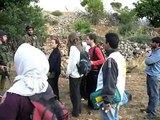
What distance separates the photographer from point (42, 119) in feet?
10.4

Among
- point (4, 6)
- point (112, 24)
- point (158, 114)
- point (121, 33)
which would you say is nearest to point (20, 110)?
point (158, 114)

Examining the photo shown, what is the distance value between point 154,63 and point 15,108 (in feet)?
14.1

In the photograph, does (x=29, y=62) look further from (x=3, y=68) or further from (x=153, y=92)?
(x=3, y=68)

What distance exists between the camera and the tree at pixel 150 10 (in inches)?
929

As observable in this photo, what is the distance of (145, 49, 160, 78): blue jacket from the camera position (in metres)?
6.98

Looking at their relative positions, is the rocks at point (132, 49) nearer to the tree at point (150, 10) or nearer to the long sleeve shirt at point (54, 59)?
the tree at point (150, 10)

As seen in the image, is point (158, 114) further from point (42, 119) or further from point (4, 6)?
point (4, 6)

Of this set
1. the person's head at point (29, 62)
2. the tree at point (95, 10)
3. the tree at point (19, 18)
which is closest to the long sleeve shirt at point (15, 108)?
the person's head at point (29, 62)

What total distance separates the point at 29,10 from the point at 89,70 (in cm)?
568

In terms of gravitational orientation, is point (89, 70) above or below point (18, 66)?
below

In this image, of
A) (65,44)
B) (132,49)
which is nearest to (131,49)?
(132,49)

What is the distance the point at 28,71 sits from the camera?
10.4ft

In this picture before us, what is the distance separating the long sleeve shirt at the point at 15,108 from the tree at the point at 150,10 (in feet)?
68.7

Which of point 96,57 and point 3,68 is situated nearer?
point 96,57
